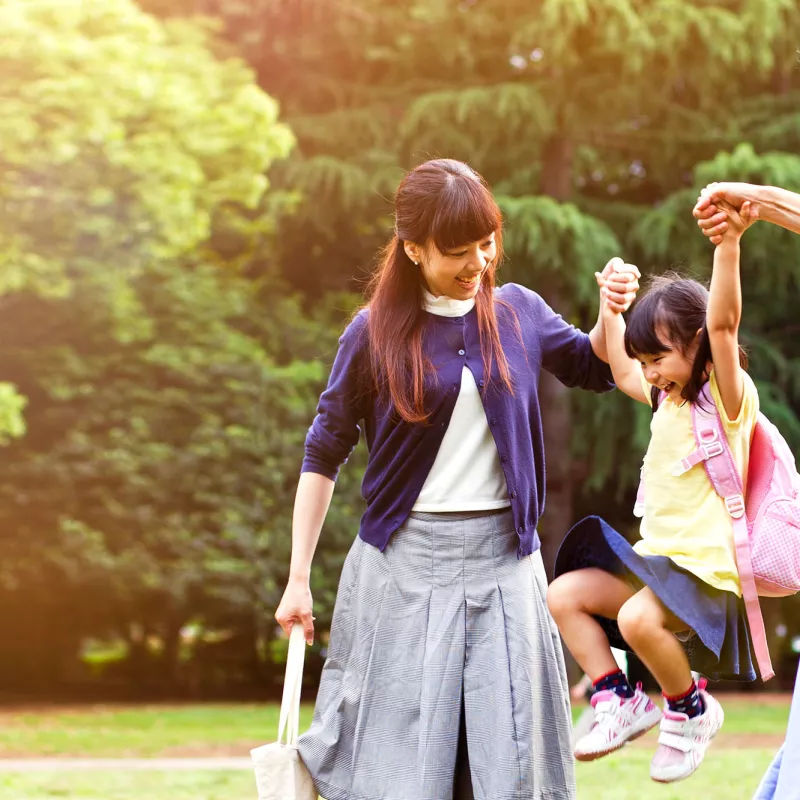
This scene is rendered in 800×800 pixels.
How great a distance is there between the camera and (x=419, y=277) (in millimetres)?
3078

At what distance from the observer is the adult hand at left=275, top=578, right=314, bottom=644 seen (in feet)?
9.89

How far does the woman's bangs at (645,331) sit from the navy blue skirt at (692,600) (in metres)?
0.38

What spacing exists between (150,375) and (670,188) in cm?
629

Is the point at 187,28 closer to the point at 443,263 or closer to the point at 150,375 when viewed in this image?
the point at 150,375

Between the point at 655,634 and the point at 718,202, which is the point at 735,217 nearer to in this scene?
the point at 718,202

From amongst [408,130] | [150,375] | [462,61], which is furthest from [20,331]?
[462,61]

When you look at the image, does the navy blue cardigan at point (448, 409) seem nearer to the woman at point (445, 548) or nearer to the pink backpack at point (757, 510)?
the woman at point (445, 548)

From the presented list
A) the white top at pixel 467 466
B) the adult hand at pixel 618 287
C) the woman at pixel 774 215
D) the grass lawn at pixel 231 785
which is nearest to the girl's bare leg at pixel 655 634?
the woman at pixel 774 215

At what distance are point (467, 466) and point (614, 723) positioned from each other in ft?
2.13

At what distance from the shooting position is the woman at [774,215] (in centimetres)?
261

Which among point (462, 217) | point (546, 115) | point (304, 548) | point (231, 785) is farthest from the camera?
point (546, 115)

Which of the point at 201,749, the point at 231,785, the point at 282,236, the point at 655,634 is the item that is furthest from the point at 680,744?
the point at 282,236

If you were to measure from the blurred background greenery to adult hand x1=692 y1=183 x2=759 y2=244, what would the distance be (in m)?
→ 9.31

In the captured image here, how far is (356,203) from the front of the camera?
13.9m
